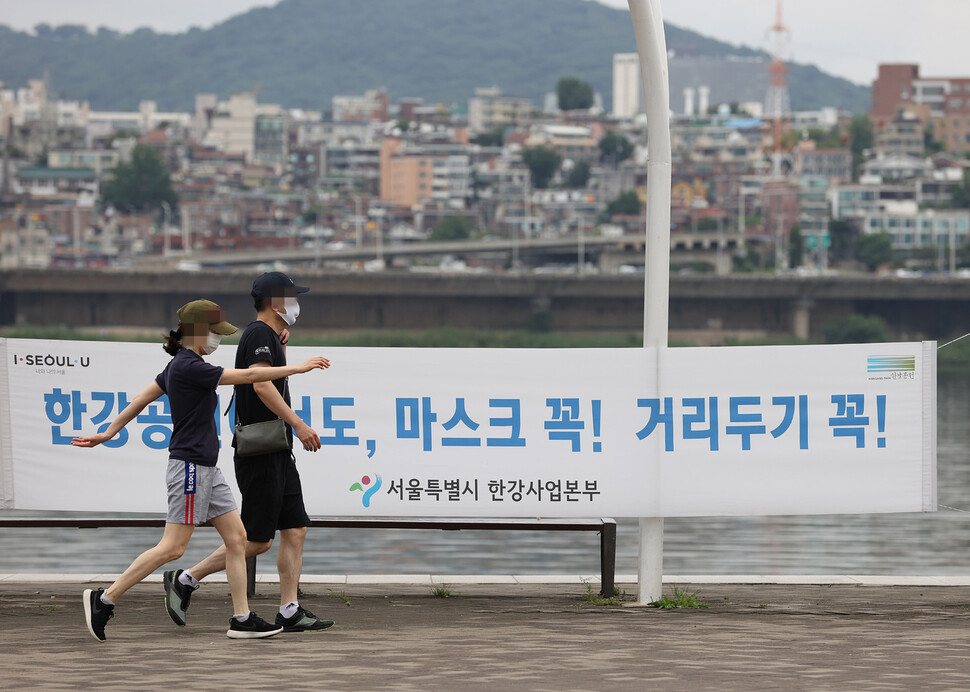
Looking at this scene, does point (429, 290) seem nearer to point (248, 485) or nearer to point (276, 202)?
point (248, 485)

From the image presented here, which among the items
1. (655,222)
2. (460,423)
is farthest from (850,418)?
(460,423)

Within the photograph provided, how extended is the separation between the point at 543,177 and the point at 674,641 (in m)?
187

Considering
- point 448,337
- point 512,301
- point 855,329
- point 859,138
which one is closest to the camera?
point 448,337

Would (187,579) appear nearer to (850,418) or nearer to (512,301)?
(850,418)

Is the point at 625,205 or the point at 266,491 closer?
the point at 266,491

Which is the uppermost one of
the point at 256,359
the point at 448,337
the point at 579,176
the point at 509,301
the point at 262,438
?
the point at 579,176

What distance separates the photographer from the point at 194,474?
20.2 ft

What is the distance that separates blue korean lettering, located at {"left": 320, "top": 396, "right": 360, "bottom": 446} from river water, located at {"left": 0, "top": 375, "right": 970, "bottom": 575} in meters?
5.16

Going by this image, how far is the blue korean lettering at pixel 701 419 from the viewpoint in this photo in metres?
7.38

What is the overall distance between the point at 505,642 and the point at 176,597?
4.87 ft

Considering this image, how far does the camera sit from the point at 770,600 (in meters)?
7.57

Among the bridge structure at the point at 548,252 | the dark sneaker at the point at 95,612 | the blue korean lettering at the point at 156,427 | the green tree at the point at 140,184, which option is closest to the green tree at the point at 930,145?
the bridge structure at the point at 548,252

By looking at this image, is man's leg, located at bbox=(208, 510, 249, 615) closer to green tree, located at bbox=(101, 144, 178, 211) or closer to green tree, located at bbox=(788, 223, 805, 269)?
green tree, located at bbox=(788, 223, 805, 269)

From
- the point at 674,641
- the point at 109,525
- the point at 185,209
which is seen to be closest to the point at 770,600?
the point at 674,641
